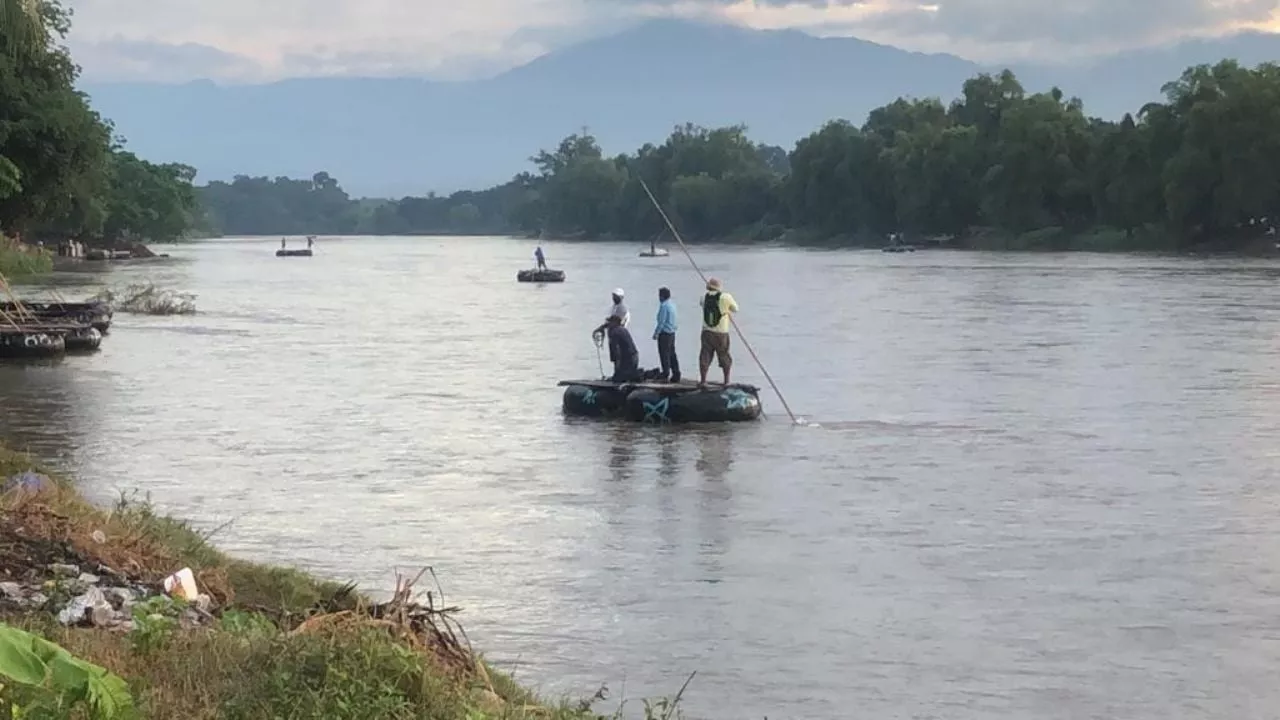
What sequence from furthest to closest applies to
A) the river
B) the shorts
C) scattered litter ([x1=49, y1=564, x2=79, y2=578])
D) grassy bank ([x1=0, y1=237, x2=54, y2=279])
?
1. grassy bank ([x1=0, y1=237, x2=54, y2=279])
2. the shorts
3. the river
4. scattered litter ([x1=49, y1=564, x2=79, y2=578])

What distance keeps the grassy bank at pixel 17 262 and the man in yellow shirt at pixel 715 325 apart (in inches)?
1256

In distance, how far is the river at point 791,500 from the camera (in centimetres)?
1243

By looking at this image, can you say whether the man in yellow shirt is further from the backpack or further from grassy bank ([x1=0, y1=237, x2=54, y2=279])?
grassy bank ([x1=0, y1=237, x2=54, y2=279])

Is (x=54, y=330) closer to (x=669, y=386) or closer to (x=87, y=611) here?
(x=669, y=386)

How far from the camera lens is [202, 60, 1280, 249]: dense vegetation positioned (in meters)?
104

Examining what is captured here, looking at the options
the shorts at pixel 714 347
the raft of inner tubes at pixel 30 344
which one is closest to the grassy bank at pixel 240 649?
the shorts at pixel 714 347

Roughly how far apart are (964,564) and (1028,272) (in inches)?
2846

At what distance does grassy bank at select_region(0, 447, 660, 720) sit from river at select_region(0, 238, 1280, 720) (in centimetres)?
256

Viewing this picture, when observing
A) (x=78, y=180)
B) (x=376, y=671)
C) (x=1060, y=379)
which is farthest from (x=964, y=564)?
(x=78, y=180)

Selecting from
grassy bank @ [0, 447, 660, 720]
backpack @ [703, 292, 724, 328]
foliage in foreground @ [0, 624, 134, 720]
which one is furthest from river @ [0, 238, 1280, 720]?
foliage in foreground @ [0, 624, 134, 720]

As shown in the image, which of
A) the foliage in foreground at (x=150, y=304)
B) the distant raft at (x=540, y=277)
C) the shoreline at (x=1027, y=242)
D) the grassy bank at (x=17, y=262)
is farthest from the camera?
the shoreline at (x=1027, y=242)

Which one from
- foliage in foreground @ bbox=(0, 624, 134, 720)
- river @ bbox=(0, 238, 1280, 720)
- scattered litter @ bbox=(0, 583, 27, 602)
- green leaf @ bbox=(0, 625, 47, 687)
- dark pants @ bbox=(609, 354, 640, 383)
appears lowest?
river @ bbox=(0, 238, 1280, 720)

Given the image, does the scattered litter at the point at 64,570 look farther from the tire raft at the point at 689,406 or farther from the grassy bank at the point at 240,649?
the tire raft at the point at 689,406

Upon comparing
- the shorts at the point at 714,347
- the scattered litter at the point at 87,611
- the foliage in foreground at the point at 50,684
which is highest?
the foliage in foreground at the point at 50,684
